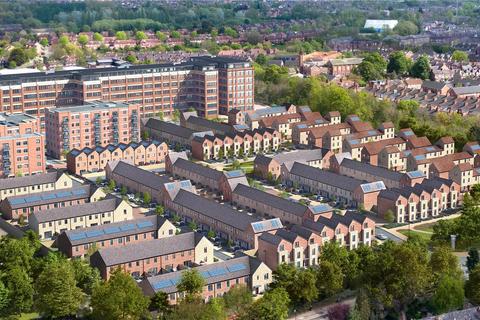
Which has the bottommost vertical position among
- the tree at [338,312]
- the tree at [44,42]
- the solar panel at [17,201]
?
the tree at [338,312]

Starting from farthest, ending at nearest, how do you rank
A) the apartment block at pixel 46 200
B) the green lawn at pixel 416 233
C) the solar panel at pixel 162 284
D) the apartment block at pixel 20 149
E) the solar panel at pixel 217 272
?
the apartment block at pixel 20 149
the apartment block at pixel 46 200
the green lawn at pixel 416 233
the solar panel at pixel 217 272
the solar panel at pixel 162 284

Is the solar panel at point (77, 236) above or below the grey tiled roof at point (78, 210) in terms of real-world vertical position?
below

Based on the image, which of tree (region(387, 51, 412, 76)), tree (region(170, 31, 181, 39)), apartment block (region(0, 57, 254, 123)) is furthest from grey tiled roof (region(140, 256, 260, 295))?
tree (region(170, 31, 181, 39))

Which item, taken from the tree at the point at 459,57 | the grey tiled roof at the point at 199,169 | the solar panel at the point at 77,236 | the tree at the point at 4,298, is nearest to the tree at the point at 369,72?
the tree at the point at 459,57

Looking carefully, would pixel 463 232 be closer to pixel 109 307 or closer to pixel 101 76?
pixel 109 307

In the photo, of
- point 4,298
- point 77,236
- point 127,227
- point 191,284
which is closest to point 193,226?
point 127,227

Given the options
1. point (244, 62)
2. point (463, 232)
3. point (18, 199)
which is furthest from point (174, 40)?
point (463, 232)

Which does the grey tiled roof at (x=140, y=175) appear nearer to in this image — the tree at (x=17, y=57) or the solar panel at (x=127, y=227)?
the solar panel at (x=127, y=227)
